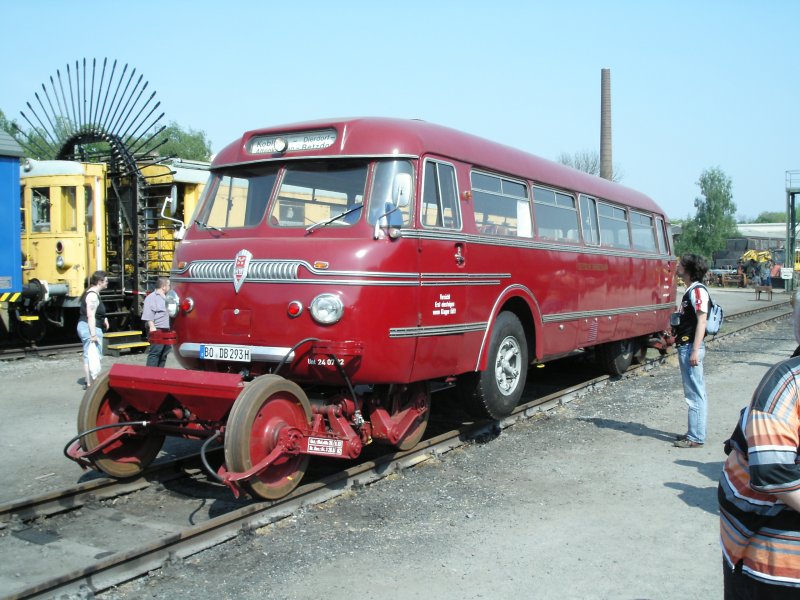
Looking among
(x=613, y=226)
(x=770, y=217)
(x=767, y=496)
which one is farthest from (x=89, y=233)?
(x=770, y=217)

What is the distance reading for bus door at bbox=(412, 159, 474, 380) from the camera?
6410 mm

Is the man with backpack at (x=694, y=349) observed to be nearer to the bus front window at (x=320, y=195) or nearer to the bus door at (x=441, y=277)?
the bus door at (x=441, y=277)

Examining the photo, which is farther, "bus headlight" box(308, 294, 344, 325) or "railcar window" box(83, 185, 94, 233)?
"railcar window" box(83, 185, 94, 233)

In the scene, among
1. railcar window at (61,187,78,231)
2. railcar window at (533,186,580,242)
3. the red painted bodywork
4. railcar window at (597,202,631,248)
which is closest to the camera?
the red painted bodywork

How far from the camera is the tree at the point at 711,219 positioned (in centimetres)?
8362

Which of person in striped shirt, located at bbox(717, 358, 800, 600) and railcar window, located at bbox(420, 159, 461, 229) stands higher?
railcar window, located at bbox(420, 159, 461, 229)

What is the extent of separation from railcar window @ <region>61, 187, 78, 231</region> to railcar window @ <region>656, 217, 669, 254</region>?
11.1 m

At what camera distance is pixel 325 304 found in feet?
19.0

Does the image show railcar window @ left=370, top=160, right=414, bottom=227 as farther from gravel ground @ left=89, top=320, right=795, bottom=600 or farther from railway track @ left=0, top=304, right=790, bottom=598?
gravel ground @ left=89, top=320, right=795, bottom=600

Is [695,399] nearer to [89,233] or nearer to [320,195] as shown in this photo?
[320,195]

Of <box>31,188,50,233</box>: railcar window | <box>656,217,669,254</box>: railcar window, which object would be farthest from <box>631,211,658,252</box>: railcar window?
<box>31,188,50,233</box>: railcar window

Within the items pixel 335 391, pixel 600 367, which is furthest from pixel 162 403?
pixel 600 367

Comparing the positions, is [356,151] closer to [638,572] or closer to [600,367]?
[638,572]

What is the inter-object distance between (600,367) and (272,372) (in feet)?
25.9
